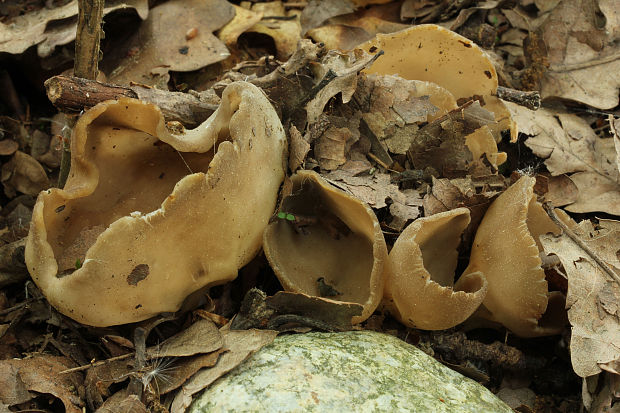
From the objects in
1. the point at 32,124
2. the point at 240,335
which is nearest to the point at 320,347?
the point at 240,335

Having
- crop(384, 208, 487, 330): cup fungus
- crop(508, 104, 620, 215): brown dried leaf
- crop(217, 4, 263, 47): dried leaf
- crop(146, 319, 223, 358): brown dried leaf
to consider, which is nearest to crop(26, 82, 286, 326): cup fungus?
crop(146, 319, 223, 358): brown dried leaf

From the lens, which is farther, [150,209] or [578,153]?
[578,153]

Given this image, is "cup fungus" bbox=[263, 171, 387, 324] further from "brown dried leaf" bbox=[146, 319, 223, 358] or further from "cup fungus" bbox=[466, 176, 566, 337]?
"cup fungus" bbox=[466, 176, 566, 337]

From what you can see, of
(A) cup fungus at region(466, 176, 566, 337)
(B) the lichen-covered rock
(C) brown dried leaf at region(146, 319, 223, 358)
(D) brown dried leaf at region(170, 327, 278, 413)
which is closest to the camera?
(B) the lichen-covered rock

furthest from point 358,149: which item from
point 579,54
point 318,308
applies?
point 579,54

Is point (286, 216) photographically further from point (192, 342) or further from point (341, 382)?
point (341, 382)

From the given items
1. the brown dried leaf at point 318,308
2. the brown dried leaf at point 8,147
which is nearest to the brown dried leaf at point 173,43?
the brown dried leaf at point 8,147
